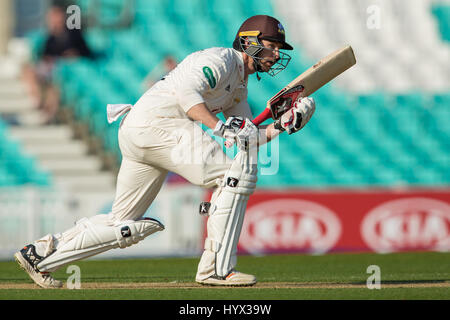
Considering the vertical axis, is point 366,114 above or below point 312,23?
below

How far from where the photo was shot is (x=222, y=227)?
4.33m

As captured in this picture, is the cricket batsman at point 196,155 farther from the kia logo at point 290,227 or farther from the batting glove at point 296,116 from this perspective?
the kia logo at point 290,227

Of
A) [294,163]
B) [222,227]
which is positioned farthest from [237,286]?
[294,163]

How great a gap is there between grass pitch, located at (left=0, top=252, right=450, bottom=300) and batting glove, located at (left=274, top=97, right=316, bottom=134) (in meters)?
0.85

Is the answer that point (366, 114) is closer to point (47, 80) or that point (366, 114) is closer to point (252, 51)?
point (47, 80)

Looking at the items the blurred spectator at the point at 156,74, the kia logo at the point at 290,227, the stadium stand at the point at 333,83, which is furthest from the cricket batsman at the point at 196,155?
the stadium stand at the point at 333,83

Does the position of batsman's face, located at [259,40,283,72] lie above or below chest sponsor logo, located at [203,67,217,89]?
above

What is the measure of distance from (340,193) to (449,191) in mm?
1101

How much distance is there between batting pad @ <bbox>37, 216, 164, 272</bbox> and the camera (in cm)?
443

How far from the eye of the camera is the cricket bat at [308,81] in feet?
15.4

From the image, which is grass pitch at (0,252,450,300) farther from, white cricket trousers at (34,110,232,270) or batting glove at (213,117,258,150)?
batting glove at (213,117,258,150)

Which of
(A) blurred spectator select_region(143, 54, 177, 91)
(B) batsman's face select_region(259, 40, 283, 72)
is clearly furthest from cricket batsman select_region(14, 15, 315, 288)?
(A) blurred spectator select_region(143, 54, 177, 91)

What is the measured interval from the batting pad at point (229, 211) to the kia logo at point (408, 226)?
430 centimetres
